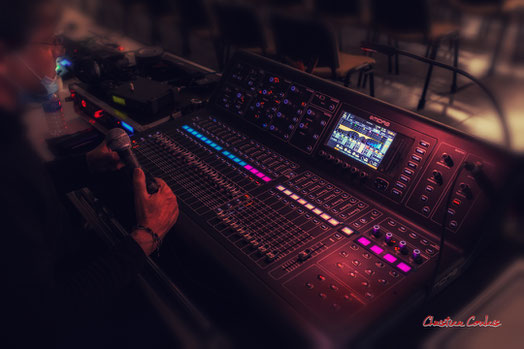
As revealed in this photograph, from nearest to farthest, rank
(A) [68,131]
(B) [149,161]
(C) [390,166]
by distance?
(C) [390,166], (B) [149,161], (A) [68,131]

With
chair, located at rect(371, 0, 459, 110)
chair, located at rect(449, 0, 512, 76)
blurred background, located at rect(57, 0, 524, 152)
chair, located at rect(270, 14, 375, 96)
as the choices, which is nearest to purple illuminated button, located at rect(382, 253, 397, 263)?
blurred background, located at rect(57, 0, 524, 152)

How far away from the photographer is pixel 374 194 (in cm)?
116

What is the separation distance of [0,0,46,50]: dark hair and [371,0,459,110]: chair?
3454mm

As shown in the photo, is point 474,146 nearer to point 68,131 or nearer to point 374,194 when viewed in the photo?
point 374,194

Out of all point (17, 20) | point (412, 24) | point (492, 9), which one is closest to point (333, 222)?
point (17, 20)

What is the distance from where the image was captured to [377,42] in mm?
3971

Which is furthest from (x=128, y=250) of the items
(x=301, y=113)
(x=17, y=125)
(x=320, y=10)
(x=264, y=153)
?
(x=320, y=10)

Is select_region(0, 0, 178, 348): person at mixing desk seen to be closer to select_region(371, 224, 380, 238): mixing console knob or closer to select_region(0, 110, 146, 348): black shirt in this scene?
select_region(0, 110, 146, 348): black shirt

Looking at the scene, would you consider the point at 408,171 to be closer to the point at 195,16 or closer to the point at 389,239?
the point at 389,239

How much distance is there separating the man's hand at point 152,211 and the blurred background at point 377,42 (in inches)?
69.1

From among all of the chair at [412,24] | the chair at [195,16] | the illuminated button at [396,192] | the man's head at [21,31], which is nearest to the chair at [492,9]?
the chair at [412,24]

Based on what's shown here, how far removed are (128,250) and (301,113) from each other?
722 millimetres

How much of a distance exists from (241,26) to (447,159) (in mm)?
3264

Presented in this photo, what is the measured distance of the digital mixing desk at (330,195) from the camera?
0.90 metres
